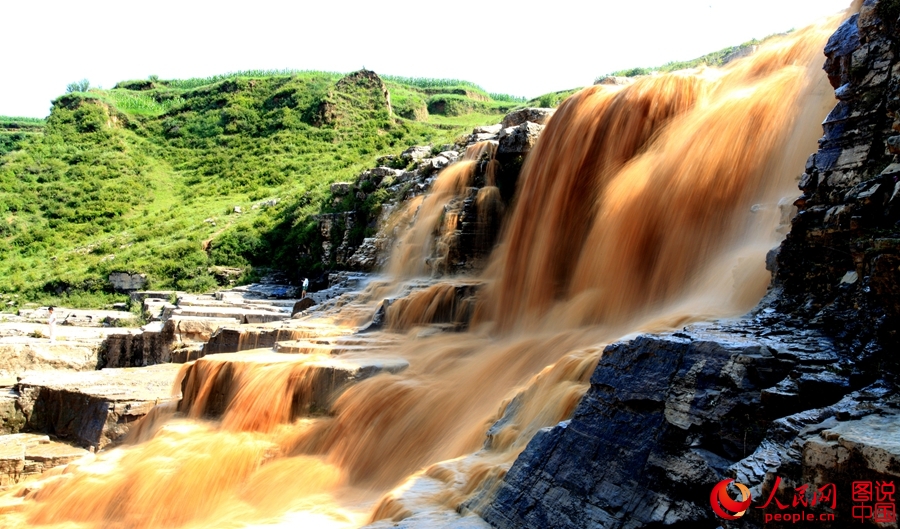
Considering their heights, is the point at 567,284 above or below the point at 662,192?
below

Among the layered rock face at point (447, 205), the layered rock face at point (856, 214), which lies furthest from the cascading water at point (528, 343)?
the layered rock face at point (447, 205)

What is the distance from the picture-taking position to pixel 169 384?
11.1 metres

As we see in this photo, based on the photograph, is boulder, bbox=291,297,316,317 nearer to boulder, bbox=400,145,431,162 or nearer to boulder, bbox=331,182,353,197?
boulder, bbox=331,182,353,197

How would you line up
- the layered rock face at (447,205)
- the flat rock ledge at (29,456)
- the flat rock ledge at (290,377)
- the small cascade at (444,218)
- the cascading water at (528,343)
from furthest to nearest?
1. the small cascade at (444,218)
2. the layered rock face at (447,205)
3. the flat rock ledge at (29,456)
4. the flat rock ledge at (290,377)
5. the cascading water at (528,343)

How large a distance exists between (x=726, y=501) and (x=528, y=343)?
5425 mm

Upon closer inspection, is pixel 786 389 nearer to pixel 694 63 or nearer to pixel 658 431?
pixel 658 431

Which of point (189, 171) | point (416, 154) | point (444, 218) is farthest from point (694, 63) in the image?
point (189, 171)

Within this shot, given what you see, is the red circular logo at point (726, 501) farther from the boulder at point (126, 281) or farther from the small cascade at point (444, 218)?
the boulder at point (126, 281)

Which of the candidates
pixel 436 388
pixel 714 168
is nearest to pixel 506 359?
pixel 436 388

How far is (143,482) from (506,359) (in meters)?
4.43

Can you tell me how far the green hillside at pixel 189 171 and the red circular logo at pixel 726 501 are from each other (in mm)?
17919

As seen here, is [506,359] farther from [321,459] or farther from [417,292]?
[417,292]

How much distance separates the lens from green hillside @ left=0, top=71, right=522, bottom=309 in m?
25.1

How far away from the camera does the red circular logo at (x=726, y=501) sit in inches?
132
